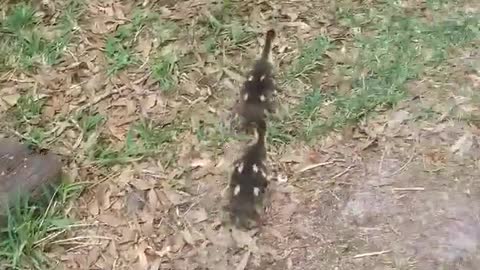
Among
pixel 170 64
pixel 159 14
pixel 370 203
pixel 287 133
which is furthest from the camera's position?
pixel 159 14

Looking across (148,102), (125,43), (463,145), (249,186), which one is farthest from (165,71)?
(463,145)

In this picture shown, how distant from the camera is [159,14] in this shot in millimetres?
3492

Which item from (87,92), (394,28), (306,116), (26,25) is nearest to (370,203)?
(306,116)

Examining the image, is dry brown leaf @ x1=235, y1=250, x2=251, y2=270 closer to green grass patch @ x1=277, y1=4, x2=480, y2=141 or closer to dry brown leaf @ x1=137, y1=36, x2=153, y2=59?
green grass patch @ x1=277, y1=4, x2=480, y2=141

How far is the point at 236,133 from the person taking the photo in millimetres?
2996

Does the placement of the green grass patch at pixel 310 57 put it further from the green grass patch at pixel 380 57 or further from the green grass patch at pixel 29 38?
the green grass patch at pixel 29 38

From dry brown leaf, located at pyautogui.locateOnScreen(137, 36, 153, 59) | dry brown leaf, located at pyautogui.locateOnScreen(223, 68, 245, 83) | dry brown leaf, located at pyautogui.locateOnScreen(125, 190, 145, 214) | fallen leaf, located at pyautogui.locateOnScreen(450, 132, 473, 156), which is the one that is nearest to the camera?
dry brown leaf, located at pyautogui.locateOnScreen(125, 190, 145, 214)

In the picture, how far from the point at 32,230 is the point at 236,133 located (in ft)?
2.80

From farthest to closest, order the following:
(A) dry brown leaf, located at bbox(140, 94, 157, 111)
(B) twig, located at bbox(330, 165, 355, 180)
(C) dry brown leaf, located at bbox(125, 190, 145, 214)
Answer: (A) dry brown leaf, located at bbox(140, 94, 157, 111) → (B) twig, located at bbox(330, 165, 355, 180) → (C) dry brown leaf, located at bbox(125, 190, 145, 214)

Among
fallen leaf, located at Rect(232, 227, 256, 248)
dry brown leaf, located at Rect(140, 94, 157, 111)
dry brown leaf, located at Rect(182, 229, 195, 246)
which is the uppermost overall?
dry brown leaf, located at Rect(140, 94, 157, 111)

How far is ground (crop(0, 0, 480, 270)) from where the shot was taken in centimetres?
263

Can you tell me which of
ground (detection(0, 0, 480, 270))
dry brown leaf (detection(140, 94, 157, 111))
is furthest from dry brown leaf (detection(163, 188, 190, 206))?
dry brown leaf (detection(140, 94, 157, 111))

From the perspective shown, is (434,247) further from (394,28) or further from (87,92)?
(87,92)

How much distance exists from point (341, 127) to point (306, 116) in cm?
14
